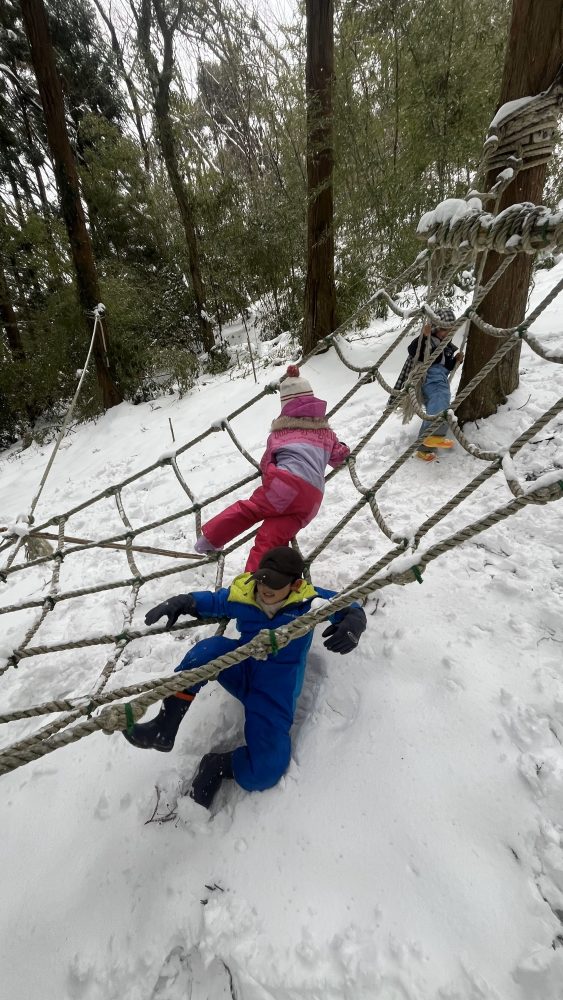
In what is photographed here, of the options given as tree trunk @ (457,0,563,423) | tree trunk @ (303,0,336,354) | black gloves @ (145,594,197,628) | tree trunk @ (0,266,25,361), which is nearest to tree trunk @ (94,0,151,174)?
tree trunk @ (0,266,25,361)

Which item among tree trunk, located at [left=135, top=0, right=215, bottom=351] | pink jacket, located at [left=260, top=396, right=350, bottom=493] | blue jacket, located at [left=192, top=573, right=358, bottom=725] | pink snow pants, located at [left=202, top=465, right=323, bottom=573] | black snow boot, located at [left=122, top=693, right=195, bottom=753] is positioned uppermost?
tree trunk, located at [left=135, top=0, right=215, bottom=351]

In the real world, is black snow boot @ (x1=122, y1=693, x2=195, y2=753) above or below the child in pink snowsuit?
below

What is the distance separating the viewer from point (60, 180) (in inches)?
164

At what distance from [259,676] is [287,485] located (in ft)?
2.11

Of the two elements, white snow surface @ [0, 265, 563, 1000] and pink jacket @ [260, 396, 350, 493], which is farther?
pink jacket @ [260, 396, 350, 493]

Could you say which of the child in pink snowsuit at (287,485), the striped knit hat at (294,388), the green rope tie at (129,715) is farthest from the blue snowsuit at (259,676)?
the striped knit hat at (294,388)

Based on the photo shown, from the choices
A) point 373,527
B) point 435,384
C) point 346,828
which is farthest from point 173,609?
point 435,384

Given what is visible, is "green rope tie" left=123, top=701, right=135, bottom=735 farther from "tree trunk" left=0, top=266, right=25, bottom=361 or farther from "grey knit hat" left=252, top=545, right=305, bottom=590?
"tree trunk" left=0, top=266, right=25, bottom=361

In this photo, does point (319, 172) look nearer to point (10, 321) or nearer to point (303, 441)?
point (303, 441)

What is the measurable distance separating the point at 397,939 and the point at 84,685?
110cm

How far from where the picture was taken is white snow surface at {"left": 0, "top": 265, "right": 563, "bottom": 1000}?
725 millimetres

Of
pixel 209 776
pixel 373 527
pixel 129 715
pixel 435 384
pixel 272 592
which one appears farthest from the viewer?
pixel 435 384

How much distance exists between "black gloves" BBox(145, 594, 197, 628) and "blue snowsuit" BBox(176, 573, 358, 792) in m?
0.02

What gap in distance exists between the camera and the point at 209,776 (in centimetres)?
99
